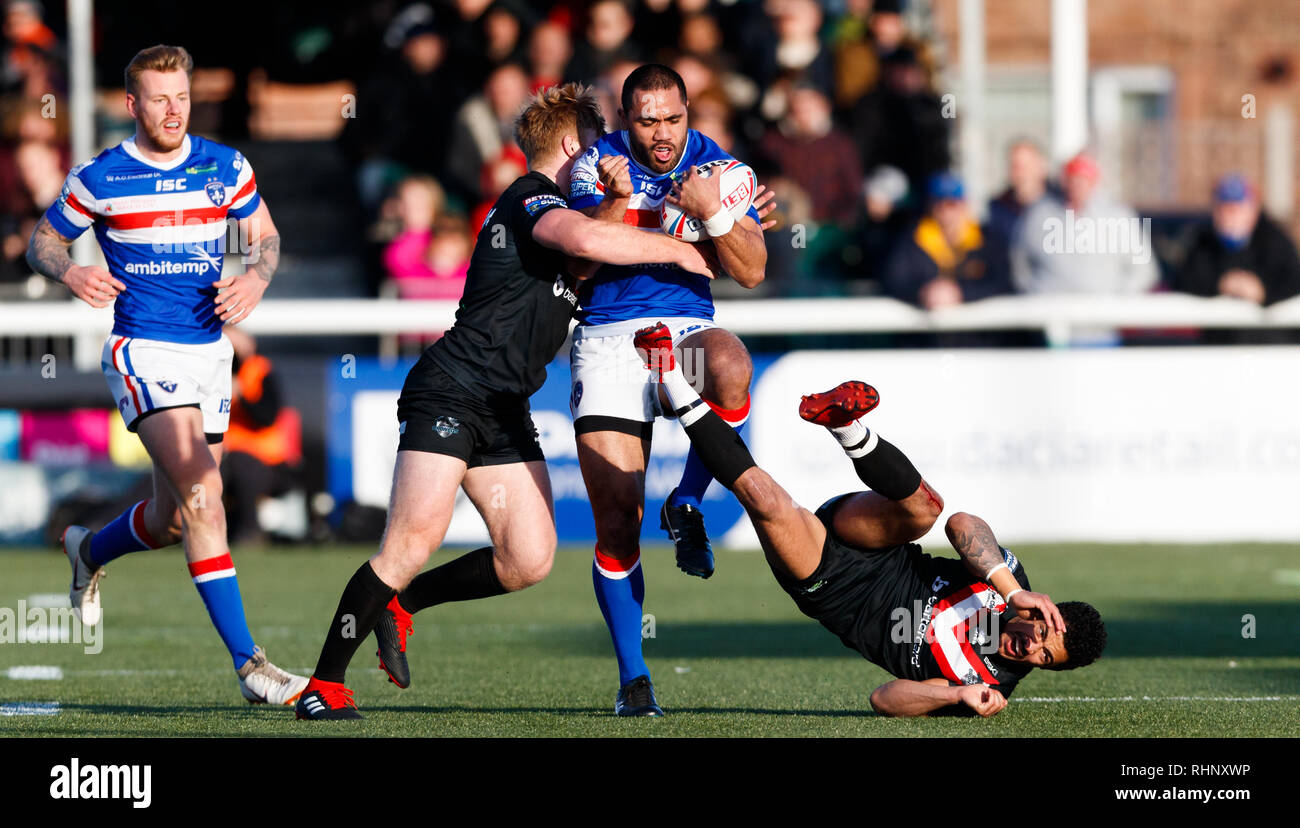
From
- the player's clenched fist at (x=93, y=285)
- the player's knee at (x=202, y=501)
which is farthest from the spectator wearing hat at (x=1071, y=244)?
the player's clenched fist at (x=93, y=285)

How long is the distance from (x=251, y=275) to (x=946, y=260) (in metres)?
8.42

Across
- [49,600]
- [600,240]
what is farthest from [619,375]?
[49,600]

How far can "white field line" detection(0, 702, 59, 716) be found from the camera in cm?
715

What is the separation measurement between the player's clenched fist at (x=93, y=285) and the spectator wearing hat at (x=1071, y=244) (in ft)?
30.4

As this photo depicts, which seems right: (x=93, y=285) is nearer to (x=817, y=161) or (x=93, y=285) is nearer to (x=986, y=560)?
(x=986, y=560)

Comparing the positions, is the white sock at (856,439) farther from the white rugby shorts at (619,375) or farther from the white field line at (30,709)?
the white field line at (30,709)

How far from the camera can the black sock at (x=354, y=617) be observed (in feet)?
22.4

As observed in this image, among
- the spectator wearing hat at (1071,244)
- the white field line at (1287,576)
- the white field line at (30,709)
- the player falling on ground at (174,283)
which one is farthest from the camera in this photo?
the spectator wearing hat at (1071,244)

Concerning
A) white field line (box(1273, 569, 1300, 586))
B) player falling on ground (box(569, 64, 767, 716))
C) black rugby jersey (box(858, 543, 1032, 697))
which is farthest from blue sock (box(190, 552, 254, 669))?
white field line (box(1273, 569, 1300, 586))

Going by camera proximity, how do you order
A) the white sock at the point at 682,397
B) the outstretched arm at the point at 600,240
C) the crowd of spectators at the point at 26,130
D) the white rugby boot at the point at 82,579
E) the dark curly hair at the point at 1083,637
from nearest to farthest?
1. the outstretched arm at the point at 600,240
2. the dark curly hair at the point at 1083,637
3. the white sock at the point at 682,397
4. the white rugby boot at the point at 82,579
5. the crowd of spectators at the point at 26,130

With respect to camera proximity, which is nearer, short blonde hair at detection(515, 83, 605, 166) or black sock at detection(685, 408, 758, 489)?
black sock at detection(685, 408, 758, 489)

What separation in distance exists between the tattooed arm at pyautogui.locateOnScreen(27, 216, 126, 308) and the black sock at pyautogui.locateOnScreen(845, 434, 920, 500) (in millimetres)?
2820

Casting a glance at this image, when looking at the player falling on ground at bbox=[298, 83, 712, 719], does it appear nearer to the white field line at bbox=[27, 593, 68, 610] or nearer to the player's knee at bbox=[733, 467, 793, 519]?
the player's knee at bbox=[733, 467, 793, 519]

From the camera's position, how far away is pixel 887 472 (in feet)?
22.9
